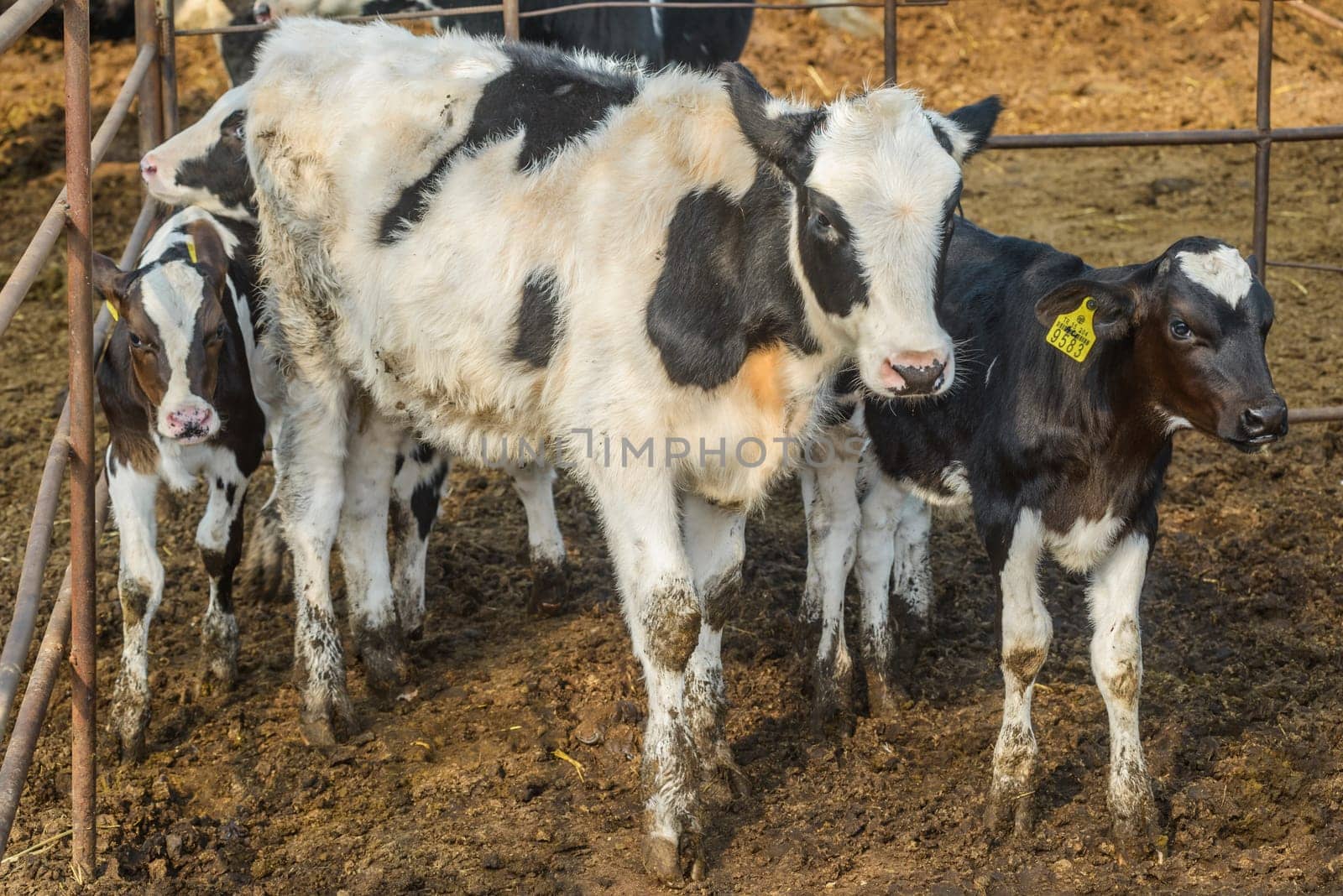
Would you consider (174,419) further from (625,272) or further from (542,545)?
(542,545)

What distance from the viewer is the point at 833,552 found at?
5.78m

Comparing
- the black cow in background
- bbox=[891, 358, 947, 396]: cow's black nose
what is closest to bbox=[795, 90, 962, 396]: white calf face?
bbox=[891, 358, 947, 396]: cow's black nose

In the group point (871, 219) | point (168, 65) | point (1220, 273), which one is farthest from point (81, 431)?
point (1220, 273)

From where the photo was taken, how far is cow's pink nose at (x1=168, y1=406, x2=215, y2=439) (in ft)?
17.0

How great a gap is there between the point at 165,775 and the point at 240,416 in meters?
1.39

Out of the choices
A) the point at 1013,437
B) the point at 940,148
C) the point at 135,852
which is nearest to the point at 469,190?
the point at 940,148

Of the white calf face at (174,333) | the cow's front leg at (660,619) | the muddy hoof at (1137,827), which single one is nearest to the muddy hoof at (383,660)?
the white calf face at (174,333)

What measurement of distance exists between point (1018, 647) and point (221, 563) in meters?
A: 3.10

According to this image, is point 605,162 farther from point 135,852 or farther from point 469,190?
point 135,852

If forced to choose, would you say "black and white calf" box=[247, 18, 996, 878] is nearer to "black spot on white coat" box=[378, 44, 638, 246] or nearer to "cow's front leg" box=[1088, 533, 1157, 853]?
"black spot on white coat" box=[378, 44, 638, 246]

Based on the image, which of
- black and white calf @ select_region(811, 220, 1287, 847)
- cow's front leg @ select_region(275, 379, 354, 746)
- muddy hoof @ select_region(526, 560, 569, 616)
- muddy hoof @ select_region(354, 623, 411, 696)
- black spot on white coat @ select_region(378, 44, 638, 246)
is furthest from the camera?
muddy hoof @ select_region(526, 560, 569, 616)

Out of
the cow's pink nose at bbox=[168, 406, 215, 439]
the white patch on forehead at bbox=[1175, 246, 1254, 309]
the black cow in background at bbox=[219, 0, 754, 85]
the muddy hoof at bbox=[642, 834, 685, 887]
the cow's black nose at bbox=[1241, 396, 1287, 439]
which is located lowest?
the muddy hoof at bbox=[642, 834, 685, 887]

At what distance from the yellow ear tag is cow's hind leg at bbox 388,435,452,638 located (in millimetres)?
2810

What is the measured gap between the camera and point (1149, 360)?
4723 mm
